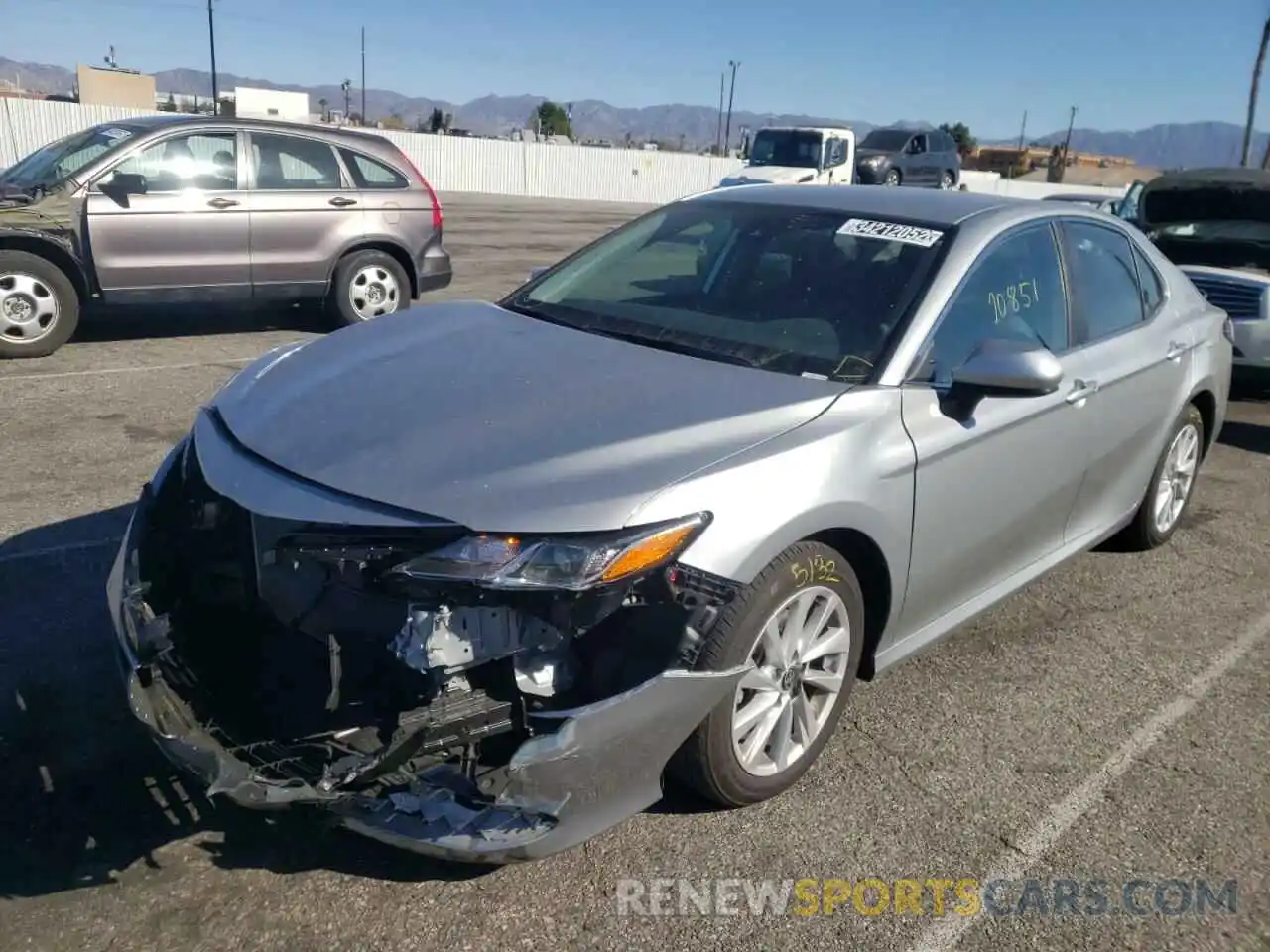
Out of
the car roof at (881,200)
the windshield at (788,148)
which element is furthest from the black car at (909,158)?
the car roof at (881,200)

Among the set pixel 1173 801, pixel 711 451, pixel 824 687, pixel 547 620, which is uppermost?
pixel 711 451

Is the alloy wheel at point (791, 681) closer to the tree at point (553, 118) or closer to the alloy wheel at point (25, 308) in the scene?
the alloy wheel at point (25, 308)

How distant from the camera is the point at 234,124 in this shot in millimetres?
8648

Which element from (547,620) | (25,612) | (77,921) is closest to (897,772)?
(547,620)

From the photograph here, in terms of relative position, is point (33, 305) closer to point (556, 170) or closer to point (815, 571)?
point (815, 571)

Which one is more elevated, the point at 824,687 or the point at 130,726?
the point at 824,687

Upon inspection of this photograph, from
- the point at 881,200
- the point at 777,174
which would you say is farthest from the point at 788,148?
the point at 881,200

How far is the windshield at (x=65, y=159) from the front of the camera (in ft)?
26.5

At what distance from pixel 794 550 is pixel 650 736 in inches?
24.7

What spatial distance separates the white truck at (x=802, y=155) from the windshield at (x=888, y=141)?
4.20 m

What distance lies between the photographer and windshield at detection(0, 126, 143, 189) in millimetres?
8062

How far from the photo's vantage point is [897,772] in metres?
3.27

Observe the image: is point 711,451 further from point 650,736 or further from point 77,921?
point 77,921

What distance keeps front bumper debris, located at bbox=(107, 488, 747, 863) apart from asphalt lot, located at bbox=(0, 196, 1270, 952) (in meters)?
0.19
